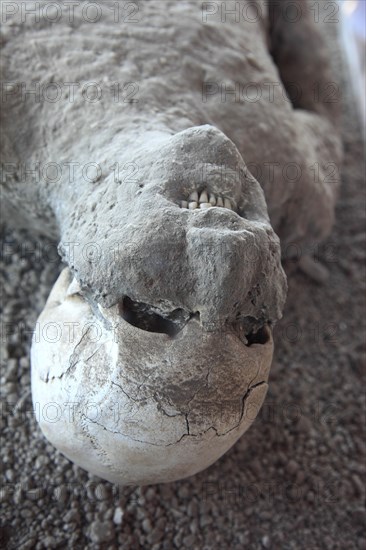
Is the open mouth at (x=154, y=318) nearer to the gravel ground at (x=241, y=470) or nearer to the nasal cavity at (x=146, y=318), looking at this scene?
the nasal cavity at (x=146, y=318)

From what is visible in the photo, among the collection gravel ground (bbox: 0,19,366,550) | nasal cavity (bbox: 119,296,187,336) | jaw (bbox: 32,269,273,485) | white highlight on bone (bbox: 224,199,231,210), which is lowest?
gravel ground (bbox: 0,19,366,550)

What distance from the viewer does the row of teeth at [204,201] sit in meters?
0.91

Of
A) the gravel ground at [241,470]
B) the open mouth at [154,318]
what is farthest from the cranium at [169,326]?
the gravel ground at [241,470]

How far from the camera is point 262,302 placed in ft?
2.97

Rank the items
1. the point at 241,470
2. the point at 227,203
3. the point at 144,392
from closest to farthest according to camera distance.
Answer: the point at 144,392 → the point at 227,203 → the point at 241,470

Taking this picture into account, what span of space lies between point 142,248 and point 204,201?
0.14 metres

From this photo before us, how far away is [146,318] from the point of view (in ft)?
2.90

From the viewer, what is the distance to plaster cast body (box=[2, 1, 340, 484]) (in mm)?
840

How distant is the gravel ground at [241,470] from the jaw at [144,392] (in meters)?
0.26

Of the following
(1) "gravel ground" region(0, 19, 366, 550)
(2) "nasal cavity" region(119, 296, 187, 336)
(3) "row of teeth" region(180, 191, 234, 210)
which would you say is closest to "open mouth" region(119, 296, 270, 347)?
(2) "nasal cavity" region(119, 296, 187, 336)

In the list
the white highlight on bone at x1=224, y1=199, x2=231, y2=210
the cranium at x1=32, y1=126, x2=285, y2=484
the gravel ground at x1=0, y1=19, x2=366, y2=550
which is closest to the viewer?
the cranium at x1=32, y1=126, x2=285, y2=484

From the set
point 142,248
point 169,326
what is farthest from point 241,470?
point 142,248

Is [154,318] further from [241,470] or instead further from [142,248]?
[241,470]

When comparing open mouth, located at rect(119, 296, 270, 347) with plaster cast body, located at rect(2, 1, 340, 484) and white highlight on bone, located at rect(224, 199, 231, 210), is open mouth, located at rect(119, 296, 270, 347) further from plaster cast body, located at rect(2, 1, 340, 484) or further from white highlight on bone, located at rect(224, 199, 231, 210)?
white highlight on bone, located at rect(224, 199, 231, 210)
